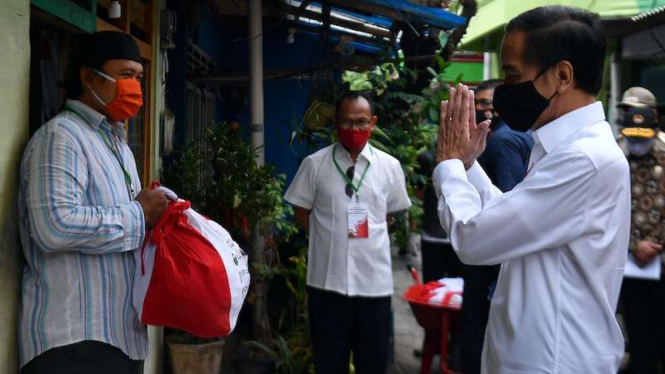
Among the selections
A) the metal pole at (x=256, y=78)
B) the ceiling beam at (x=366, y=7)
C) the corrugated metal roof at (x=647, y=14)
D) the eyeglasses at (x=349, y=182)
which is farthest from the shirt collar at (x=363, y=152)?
the corrugated metal roof at (x=647, y=14)

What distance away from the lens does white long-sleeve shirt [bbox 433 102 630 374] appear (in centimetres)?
194

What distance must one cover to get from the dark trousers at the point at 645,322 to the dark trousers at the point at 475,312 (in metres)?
1.35

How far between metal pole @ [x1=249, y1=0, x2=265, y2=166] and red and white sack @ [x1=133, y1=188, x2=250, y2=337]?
2934mm

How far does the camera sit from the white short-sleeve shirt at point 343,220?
437 centimetres

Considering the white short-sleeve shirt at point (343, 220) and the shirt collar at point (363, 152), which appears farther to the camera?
the shirt collar at point (363, 152)

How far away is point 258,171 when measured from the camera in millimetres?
5102

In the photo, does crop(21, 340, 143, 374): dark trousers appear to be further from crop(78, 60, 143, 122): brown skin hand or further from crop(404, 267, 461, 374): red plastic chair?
crop(404, 267, 461, 374): red plastic chair

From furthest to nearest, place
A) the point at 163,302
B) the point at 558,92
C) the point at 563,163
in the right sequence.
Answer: the point at 163,302, the point at 558,92, the point at 563,163

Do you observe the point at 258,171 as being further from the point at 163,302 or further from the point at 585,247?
the point at 585,247

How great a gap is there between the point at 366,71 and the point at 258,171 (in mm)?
2178

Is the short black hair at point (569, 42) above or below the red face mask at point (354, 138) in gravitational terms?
above

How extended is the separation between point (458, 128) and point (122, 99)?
49.6 inches

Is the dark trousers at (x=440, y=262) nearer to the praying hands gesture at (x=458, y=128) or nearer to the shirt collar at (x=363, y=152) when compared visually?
the shirt collar at (x=363, y=152)

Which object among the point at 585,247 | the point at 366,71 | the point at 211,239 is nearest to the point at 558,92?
the point at 585,247
